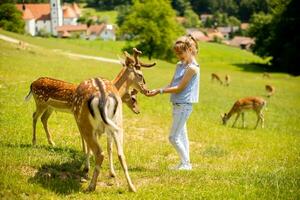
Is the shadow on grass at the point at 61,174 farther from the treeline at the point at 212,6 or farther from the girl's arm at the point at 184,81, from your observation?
the treeline at the point at 212,6

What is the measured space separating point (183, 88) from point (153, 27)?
2524 inches

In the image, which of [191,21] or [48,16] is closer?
[48,16]

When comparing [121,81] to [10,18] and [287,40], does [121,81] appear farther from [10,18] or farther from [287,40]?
[287,40]

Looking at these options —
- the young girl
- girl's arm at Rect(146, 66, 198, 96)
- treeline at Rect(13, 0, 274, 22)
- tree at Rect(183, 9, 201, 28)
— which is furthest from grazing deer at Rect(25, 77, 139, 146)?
treeline at Rect(13, 0, 274, 22)

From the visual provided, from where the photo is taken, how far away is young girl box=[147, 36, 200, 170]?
994cm

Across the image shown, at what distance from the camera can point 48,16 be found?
11394cm

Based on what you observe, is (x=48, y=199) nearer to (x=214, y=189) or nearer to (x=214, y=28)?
(x=214, y=189)

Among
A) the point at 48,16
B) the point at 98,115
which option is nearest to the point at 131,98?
the point at 98,115

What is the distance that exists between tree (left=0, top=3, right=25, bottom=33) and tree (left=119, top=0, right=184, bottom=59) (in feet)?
53.3

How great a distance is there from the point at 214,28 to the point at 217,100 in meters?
130

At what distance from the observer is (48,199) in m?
7.28

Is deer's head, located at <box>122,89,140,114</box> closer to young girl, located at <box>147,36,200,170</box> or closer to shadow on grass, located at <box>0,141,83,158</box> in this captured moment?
young girl, located at <box>147,36,200,170</box>

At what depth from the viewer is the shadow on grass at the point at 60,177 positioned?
7871 millimetres

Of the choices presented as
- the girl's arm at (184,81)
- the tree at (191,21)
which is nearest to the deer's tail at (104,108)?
the girl's arm at (184,81)
